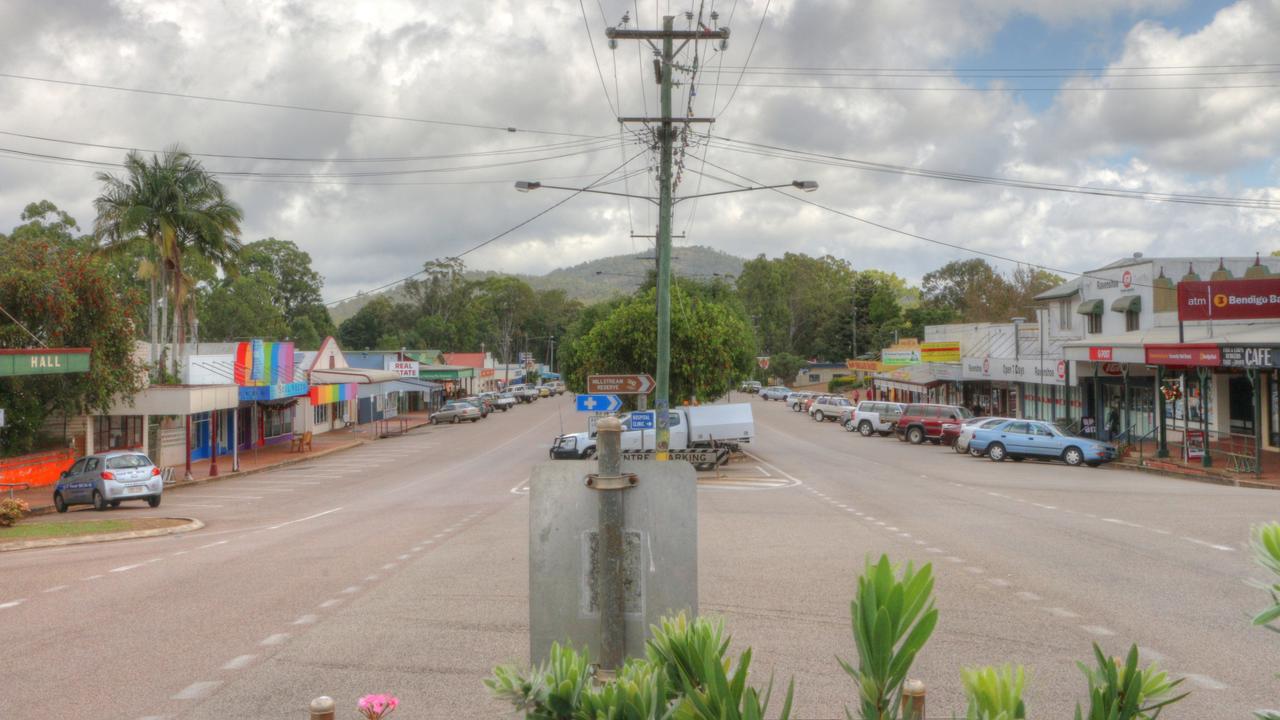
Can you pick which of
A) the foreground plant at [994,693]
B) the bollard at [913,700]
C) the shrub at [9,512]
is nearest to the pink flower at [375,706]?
the bollard at [913,700]

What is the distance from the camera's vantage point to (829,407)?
62.2m

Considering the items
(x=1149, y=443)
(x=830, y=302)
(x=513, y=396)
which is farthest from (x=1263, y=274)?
(x=830, y=302)

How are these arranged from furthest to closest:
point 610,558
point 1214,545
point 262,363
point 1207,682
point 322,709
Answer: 1. point 262,363
2. point 1214,545
3. point 1207,682
4. point 610,558
5. point 322,709

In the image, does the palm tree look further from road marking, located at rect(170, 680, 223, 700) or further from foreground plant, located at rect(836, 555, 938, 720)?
foreground plant, located at rect(836, 555, 938, 720)

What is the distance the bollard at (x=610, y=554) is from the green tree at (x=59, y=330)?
29585mm

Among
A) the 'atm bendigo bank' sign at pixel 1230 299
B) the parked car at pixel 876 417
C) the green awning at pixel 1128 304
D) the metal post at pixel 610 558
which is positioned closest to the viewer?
the metal post at pixel 610 558

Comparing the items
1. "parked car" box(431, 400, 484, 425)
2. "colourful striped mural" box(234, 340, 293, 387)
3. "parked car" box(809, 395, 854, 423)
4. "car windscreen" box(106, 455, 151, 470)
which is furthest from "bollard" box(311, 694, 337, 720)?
"parked car" box(431, 400, 484, 425)

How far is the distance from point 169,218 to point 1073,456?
108 feet

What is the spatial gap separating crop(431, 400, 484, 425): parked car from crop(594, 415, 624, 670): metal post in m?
61.6

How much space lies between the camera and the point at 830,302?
128625 millimetres

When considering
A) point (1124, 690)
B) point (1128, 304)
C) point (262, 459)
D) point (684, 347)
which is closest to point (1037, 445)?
point (1128, 304)

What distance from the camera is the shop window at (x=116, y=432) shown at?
34.3 meters

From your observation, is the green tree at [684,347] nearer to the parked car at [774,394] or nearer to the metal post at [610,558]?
the metal post at [610,558]

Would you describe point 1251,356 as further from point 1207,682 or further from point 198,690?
point 198,690
